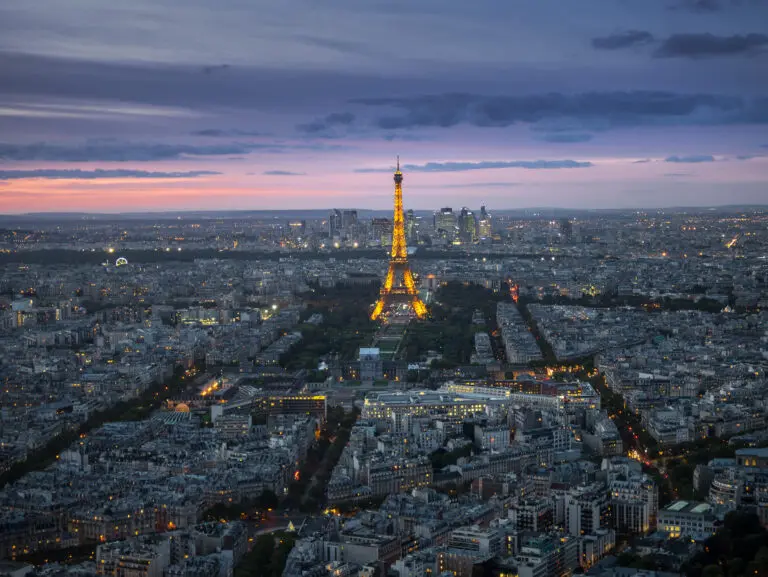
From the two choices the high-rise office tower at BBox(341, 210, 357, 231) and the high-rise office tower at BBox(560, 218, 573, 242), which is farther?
the high-rise office tower at BBox(341, 210, 357, 231)

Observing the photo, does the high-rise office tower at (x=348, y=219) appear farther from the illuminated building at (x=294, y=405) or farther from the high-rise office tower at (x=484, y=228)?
the illuminated building at (x=294, y=405)

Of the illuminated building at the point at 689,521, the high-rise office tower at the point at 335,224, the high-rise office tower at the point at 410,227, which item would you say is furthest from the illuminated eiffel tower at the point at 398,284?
the high-rise office tower at the point at 335,224

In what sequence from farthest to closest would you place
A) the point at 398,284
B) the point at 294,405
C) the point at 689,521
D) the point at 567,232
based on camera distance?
1. the point at 567,232
2. the point at 398,284
3. the point at 294,405
4. the point at 689,521

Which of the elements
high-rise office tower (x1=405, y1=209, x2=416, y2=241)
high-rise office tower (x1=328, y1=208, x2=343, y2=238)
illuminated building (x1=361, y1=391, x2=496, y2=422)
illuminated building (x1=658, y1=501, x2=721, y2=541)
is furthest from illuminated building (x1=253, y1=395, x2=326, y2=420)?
high-rise office tower (x1=328, y1=208, x2=343, y2=238)

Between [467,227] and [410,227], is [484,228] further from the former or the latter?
[410,227]

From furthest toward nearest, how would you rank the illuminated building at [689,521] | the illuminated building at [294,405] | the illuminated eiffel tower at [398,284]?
1. the illuminated eiffel tower at [398,284]
2. the illuminated building at [294,405]
3. the illuminated building at [689,521]

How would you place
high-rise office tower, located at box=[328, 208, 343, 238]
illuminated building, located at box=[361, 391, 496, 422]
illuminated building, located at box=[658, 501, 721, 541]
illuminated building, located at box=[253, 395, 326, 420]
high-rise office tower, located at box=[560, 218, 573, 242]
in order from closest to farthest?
illuminated building, located at box=[658, 501, 721, 541]
illuminated building, located at box=[361, 391, 496, 422]
illuminated building, located at box=[253, 395, 326, 420]
high-rise office tower, located at box=[560, 218, 573, 242]
high-rise office tower, located at box=[328, 208, 343, 238]

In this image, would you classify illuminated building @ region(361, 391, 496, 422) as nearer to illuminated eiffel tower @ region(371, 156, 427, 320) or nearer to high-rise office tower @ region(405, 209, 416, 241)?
illuminated eiffel tower @ region(371, 156, 427, 320)

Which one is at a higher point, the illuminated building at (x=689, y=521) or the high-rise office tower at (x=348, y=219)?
the high-rise office tower at (x=348, y=219)

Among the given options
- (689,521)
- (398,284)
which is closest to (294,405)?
(689,521)
